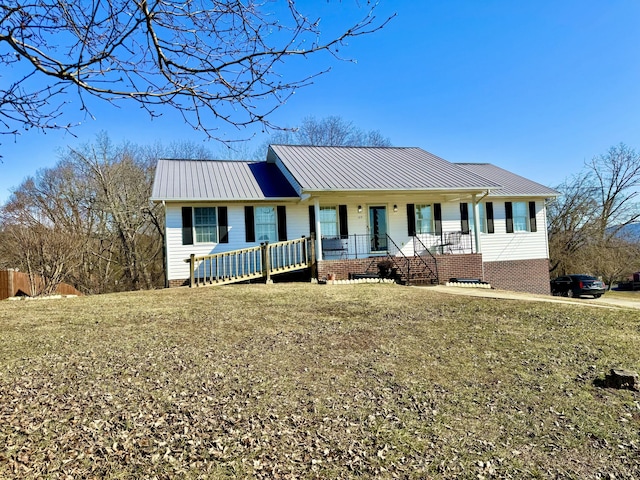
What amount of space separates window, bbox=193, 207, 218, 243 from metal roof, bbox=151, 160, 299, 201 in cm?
64

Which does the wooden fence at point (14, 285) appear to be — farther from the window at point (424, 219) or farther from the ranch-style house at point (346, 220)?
the window at point (424, 219)

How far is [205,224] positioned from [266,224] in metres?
2.21

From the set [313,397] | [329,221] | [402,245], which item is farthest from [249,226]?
[313,397]

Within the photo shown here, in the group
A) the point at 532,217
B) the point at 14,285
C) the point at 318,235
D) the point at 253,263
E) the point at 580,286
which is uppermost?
the point at 532,217

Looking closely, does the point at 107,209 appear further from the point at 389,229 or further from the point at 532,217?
the point at 532,217

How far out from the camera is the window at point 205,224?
14531 millimetres

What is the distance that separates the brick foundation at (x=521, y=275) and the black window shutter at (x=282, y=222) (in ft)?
29.8

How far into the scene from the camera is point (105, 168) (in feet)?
87.7

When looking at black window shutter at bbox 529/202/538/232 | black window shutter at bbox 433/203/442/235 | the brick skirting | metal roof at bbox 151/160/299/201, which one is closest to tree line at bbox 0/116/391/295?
metal roof at bbox 151/160/299/201

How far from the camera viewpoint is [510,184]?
19.3 metres

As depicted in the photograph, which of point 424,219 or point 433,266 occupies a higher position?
point 424,219

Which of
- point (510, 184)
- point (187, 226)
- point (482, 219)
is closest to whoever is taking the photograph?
point (187, 226)

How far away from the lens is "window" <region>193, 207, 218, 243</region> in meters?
14.5

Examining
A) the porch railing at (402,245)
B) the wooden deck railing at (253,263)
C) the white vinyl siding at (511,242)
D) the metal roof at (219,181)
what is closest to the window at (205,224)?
the metal roof at (219,181)
